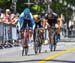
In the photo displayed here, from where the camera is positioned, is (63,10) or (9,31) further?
(63,10)

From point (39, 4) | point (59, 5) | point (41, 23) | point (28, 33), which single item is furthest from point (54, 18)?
point (59, 5)

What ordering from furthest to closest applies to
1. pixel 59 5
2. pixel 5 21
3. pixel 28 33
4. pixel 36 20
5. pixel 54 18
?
pixel 59 5 < pixel 5 21 < pixel 54 18 < pixel 36 20 < pixel 28 33

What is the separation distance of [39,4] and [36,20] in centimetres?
2980

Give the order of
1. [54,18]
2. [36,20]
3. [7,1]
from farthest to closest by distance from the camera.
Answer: [7,1] < [54,18] < [36,20]

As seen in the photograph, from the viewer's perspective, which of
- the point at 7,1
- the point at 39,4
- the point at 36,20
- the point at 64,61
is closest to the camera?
the point at 64,61

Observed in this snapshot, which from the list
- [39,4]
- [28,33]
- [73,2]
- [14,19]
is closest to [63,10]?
[73,2]

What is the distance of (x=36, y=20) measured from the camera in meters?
21.7

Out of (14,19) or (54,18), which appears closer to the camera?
(54,18)

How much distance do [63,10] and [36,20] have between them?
3771cm

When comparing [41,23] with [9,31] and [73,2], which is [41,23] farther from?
[73,2]

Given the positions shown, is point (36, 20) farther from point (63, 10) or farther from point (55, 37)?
point (63, 10)

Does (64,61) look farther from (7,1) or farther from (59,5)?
(59,5)

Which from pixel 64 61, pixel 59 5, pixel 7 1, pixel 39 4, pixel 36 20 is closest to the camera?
pixel 64 61

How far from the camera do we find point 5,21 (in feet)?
93.7
